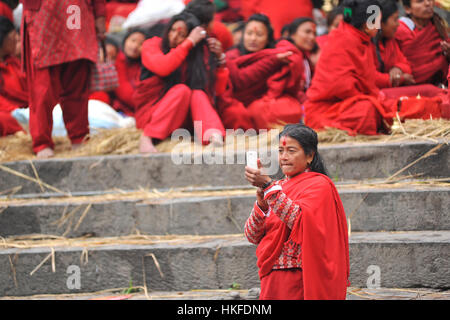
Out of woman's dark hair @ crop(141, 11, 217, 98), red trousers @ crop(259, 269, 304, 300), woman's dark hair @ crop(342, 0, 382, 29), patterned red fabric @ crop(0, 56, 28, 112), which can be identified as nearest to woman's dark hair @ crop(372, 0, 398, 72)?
woman's dark hair @ crop(342, 0, 382, 29)

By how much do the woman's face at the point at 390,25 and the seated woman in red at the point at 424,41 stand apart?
0.30 meters

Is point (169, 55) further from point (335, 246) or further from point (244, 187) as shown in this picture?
point (335, 246)

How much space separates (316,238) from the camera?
268 centimetres

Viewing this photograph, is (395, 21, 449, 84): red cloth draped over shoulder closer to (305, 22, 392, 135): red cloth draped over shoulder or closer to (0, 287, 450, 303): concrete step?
(305, 22, 392, 135): red cloth draped over shoulder

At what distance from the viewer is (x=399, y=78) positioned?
570 cm

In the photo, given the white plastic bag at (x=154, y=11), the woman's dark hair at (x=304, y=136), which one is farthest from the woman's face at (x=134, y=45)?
the woman's dark hair at (x=304, y=136)

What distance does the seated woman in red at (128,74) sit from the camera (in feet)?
23.5

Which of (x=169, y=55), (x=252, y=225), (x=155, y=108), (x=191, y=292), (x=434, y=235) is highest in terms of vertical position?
(x=169, y=55)

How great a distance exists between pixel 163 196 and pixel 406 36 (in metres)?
3.28

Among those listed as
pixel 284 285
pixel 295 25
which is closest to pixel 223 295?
pixel 284 285

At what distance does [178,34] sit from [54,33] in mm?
1127

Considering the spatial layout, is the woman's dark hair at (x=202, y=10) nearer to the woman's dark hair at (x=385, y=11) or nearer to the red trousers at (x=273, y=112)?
the red trousers at (x=273, y=112)

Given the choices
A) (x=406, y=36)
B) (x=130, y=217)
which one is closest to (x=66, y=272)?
(x=130, y=217)

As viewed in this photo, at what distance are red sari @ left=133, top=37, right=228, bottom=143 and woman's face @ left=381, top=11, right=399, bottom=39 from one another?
164 centimetres
